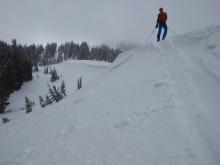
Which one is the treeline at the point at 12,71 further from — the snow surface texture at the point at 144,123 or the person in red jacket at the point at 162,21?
the snow surface texture at the point at 144,123

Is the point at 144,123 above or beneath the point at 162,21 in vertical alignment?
beneath

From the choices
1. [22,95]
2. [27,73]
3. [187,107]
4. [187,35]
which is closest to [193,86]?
[187,107]

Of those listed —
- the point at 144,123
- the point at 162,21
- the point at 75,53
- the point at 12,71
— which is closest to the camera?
the point at 144,123

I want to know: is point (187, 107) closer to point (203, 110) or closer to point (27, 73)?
point (203, 110)

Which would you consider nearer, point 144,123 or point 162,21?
point 144,123

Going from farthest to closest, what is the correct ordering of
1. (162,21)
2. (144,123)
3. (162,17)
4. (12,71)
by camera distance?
(12,71)
(162,21)
(162,17)
(144,123)

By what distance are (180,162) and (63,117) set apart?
5872mm

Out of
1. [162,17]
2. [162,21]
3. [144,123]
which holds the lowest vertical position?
[144,123]

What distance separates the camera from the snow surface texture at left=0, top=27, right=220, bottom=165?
4887mm

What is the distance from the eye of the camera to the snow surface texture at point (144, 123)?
4887 mm

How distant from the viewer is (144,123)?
6.01 meters

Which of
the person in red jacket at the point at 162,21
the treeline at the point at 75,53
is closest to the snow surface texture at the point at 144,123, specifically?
the person in red jacket at the point at 162,21

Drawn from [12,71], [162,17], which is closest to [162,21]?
[162,17]

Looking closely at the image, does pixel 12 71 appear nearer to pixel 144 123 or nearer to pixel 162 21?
pixel 162 21
